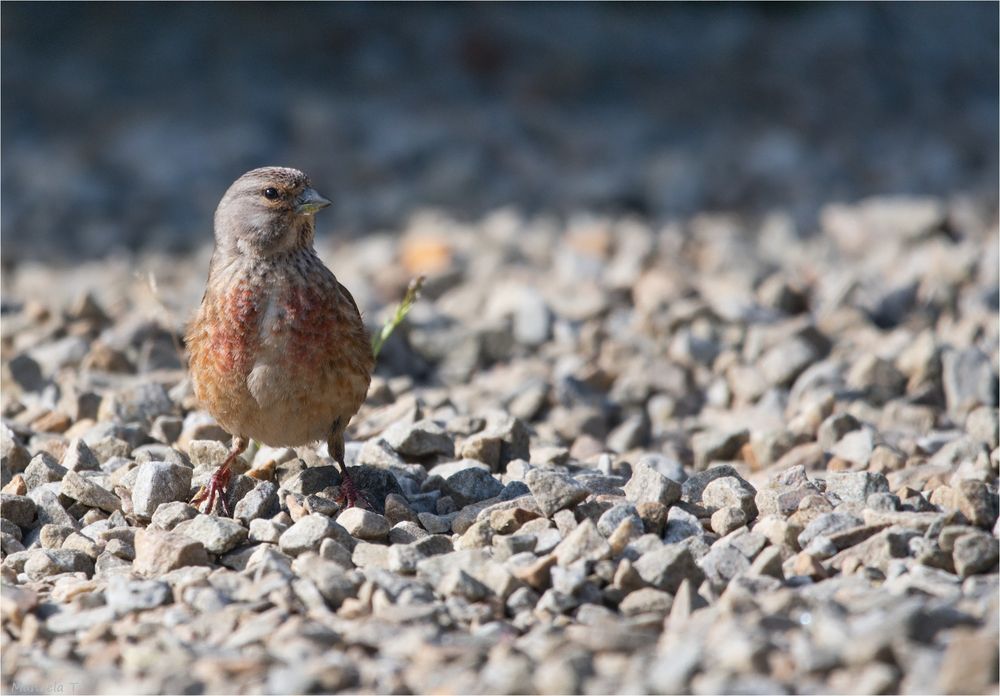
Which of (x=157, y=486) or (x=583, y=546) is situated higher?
(x=157, y=486)

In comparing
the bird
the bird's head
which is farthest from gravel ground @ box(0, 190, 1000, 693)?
the bird's head

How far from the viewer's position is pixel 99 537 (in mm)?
4398

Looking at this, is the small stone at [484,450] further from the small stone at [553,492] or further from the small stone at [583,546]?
the small stone at [583,546]

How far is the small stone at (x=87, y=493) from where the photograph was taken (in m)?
4.59

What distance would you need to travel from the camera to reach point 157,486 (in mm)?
4633

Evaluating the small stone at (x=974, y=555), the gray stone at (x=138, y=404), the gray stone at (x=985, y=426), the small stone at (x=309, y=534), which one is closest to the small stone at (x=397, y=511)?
the small stone at (x=309, y=534)

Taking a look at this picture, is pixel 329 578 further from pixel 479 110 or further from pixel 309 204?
pixel 479 110

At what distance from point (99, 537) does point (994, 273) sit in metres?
5.33

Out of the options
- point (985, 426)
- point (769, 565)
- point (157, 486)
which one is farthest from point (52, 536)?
point (985, 426)

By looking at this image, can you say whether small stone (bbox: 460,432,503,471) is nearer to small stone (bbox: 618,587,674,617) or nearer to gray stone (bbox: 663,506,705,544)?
gray stone (bbox: 663,506,705,544)

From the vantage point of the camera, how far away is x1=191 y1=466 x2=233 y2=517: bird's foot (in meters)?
4.65

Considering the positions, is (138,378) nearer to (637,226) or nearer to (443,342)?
(443,342)

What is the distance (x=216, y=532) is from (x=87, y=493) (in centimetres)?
66

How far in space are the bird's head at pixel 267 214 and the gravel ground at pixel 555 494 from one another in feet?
1.76
